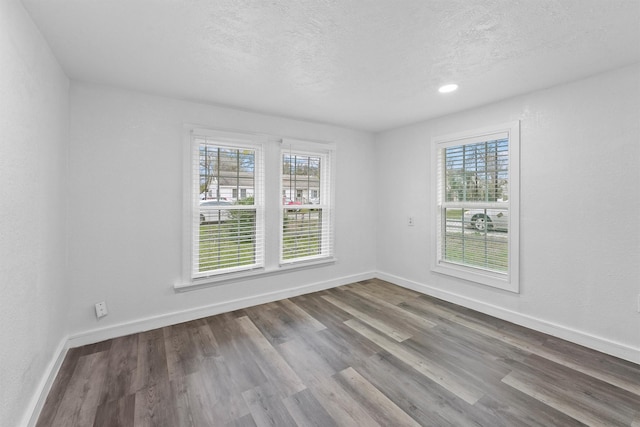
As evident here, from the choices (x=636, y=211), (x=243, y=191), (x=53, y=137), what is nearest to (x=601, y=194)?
(x=636, y=211)

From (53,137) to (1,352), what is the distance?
1.52 meters

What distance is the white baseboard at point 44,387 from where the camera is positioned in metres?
1.59

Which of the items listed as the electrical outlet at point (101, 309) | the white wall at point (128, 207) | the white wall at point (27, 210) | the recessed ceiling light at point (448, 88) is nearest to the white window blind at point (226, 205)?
the white wall at point (128, 207)

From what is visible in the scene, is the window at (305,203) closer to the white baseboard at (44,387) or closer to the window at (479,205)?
the window at (479,205)

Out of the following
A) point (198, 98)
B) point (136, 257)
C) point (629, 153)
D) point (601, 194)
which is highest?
point (198, 98)

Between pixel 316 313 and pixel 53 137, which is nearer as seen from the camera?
pixel 53 137

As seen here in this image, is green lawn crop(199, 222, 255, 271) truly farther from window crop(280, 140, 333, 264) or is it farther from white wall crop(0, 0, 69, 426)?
white wall crop(0, 0, 69, 426)

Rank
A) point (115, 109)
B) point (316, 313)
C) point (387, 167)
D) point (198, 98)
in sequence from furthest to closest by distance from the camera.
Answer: point (387, 167)
point (316, 313)
point (198, 98)
point (115, 109)

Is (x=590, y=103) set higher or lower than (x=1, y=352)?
higher

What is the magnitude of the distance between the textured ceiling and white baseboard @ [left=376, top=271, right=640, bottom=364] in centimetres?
228

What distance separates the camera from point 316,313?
10.6 feet

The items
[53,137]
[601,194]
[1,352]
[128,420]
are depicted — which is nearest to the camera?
[1,352]

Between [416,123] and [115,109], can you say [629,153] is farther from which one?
[115,109]

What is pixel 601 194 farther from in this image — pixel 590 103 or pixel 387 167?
pixel 387 167
